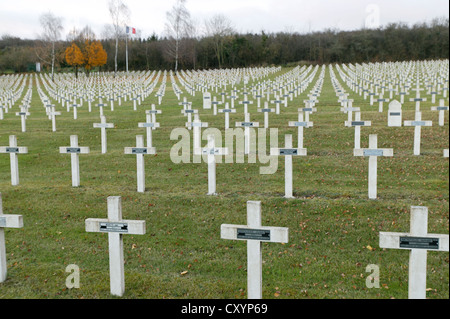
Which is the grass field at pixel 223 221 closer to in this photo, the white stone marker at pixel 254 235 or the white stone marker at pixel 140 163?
the white stone marker at pixel 140 163

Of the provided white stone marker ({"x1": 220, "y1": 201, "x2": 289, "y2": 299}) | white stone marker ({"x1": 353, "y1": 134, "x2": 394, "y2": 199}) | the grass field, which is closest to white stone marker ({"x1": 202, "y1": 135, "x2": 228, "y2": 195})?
the grass field

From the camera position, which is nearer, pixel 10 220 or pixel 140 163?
pixel 10 220

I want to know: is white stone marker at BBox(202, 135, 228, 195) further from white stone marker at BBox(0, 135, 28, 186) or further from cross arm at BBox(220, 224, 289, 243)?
cross arm at BBox(220, 224, 289, 243)

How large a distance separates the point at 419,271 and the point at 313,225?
10.1 ft

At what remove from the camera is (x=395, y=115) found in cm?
1450

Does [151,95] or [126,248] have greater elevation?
[151,95]

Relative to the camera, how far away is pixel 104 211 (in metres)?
8.67

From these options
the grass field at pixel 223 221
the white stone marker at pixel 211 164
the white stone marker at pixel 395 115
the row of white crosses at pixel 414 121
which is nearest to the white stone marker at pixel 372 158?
the grass field at pixel 223 221

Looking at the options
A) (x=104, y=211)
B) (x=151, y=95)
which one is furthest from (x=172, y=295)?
(x=151, y=95)

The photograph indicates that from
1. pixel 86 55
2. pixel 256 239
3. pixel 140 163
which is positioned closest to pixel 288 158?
pixel 140 163

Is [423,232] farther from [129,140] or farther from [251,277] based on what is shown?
[129,140]

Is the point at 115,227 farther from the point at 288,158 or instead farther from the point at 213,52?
the point at 213,52

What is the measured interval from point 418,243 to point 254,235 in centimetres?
152

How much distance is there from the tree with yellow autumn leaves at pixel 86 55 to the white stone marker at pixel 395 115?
47539mm
